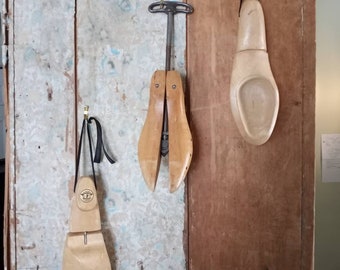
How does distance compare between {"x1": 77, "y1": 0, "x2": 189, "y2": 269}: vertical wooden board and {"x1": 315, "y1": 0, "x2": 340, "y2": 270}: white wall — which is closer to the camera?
{"x1": 77, "y1": 0, "x2": 189, "y2": 269}: vertical wooden board

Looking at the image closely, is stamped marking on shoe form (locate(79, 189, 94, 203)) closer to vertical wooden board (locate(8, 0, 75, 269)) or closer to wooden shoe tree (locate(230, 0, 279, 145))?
vertical wooden board (locate(8, 0, 75, 269))

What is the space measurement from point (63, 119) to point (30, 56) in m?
0.21

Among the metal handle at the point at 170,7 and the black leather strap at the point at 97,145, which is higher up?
the metal handle at the point at 170,7

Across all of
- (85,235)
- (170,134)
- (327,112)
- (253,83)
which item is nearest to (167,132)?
(170,134)

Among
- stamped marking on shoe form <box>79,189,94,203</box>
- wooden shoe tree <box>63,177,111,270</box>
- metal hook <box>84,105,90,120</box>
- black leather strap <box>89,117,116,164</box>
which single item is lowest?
wooden shoe tree <box>63,177,111,270</box>

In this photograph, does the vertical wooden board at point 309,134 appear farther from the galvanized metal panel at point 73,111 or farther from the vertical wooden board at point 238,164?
the galvanized metal panel at point 73,111

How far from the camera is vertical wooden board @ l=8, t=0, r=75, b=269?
2.56ft

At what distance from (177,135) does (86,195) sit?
0.30 m

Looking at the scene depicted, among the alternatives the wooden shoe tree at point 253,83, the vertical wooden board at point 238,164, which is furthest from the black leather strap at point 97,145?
the wooden shoe tree at point 253,83

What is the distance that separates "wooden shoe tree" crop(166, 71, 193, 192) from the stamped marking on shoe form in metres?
0.23

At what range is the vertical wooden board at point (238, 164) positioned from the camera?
78 centimetres

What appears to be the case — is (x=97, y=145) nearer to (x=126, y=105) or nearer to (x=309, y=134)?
(x=126, y=105)

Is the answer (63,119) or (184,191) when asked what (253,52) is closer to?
(184,191)

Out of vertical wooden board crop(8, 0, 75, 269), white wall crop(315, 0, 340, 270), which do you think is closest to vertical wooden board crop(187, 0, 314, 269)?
vertical wooden board crop(8, 0, 75, 269)
